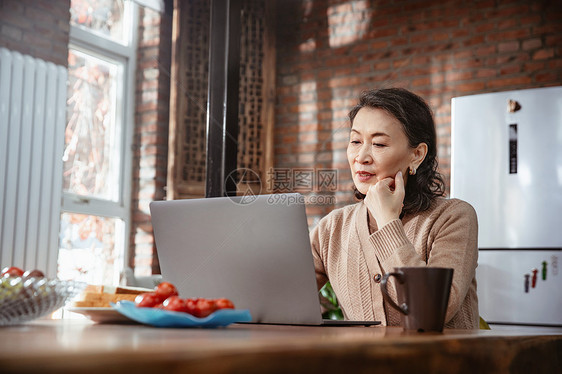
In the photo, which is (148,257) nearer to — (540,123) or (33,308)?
(540,123)

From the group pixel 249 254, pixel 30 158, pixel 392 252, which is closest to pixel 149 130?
pixel 30 158

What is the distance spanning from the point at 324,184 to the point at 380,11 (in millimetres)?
1298

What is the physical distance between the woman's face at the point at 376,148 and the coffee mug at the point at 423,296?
81cm

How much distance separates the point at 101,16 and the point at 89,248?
→ 1631 mm

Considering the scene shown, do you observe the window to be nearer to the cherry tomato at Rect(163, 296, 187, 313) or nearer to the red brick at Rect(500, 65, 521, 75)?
the red brick at Rect(500, 65, 521, 75)

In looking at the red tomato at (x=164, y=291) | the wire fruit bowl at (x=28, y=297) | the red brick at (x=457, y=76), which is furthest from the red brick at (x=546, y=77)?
the wire fruit bowl at (x=28, y=297)

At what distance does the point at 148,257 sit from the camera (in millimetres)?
4648

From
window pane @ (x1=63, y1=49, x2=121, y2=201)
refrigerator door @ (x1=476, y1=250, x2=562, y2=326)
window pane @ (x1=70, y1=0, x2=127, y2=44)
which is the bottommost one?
refrigerator door @ (x1=476, y1=250, x2=562, y2=326)

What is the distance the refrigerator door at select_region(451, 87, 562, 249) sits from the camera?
10.5ft

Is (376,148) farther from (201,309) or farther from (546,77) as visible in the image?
(546,77)

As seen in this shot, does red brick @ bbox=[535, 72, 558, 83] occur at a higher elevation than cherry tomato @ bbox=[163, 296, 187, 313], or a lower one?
higher

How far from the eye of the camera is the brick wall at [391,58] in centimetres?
419

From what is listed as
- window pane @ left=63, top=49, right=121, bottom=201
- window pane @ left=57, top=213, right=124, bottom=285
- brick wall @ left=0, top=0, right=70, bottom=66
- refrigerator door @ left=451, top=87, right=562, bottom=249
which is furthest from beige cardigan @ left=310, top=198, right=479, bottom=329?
window pane @ left=63, top=49, right=121, bottom=201

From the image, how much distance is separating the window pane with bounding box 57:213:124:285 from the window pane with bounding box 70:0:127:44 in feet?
4.28
